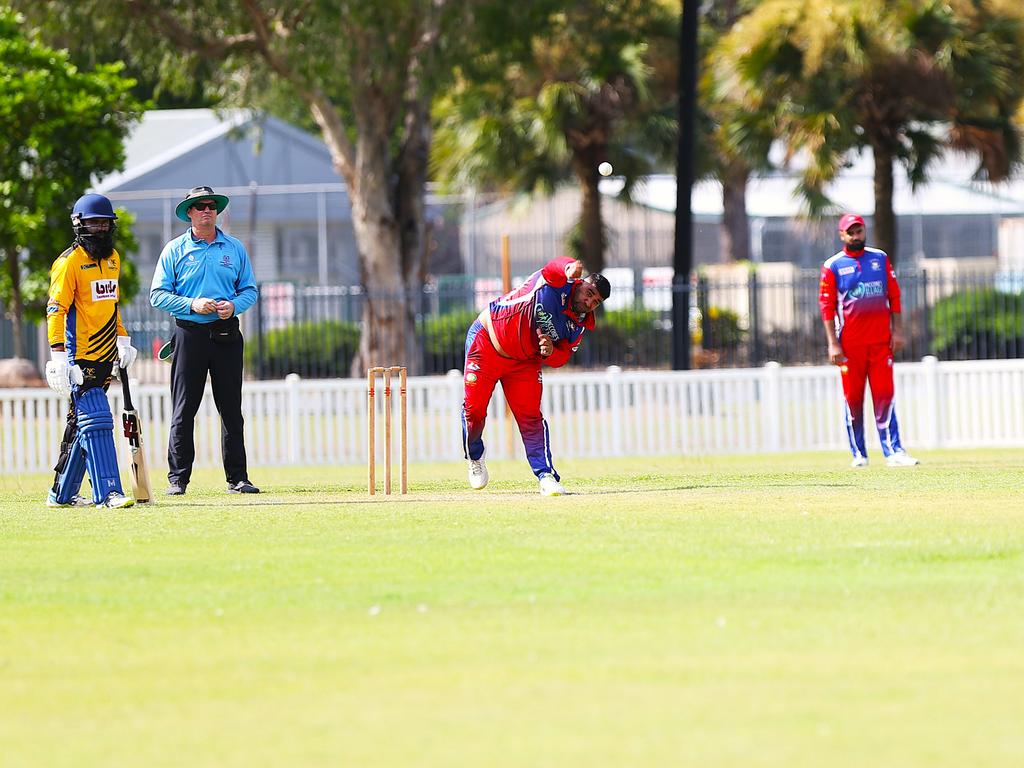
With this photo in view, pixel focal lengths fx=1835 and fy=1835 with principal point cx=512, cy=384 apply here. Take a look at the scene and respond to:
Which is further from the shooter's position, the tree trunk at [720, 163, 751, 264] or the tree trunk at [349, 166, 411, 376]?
the tree trunk at [720, 163, 751, 264]

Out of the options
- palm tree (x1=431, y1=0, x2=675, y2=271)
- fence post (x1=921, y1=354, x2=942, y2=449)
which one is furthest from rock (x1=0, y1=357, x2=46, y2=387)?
fence post (x1=921, y1=354, x2=942, y2=449)

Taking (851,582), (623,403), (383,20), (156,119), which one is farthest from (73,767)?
(156,119)

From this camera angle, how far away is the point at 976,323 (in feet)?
110

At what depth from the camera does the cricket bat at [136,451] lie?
38.9 feet

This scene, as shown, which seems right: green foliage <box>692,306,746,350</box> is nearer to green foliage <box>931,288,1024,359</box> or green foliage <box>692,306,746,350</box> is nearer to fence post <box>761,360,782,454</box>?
green foliage <box>931,288,1024,359</box>

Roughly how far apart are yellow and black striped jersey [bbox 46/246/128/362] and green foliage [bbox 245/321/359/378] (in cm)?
2031

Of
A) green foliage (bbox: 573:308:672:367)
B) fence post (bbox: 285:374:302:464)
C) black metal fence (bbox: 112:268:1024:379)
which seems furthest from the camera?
green foliage (bbox: 573:308:672:367)

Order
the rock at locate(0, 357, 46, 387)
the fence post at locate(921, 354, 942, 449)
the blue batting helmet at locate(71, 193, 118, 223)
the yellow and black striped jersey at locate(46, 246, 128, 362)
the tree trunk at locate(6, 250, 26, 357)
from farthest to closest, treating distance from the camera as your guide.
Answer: the rock at locate(0, 357, 46, 387) → the tree trunk at locate(6, 250, 26, 357) → the fence post at locate(921, 354, 942, 449) → the blue batting helmet at locate(71, 193, 118, 223) → the yellow and black striped jersey at locate(46, 246, 128, 362)

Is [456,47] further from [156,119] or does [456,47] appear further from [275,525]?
[156,119]

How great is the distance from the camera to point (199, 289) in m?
12.6

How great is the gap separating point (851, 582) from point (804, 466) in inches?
340

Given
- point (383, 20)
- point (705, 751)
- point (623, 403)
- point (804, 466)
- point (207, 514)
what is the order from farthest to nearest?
1. point (383, 20)
2. point (623, 403)
3. point (804, 466)
4. point (207, 514)
5. point (705, 751)

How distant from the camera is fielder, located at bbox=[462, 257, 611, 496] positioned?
11453 millimetres

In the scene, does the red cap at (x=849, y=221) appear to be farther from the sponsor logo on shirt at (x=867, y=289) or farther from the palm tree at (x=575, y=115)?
the palm tree at (x=575, y=115)
